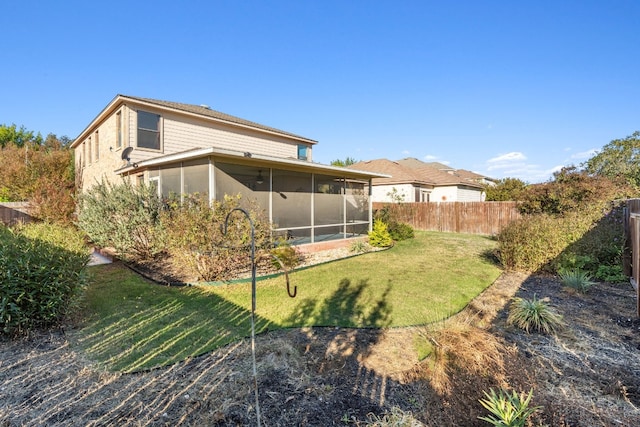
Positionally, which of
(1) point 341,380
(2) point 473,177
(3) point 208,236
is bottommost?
(1) point 341,380

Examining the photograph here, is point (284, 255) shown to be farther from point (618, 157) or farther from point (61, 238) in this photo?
point (618, 157)

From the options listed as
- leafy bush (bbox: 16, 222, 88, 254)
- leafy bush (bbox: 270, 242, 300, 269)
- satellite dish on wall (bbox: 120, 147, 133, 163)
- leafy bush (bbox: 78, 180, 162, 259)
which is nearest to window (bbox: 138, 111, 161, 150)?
satellite dish on wall (bbox: 120, 147, 133, 163)

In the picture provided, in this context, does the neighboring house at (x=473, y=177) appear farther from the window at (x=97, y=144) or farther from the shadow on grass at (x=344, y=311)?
the window at (x=97, y=144)

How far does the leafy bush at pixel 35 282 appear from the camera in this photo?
373 cm

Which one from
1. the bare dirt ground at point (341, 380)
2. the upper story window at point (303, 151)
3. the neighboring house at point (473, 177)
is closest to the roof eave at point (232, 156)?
the bare dirt ground at point (341, 380)

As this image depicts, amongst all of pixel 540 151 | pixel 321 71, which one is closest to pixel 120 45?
pixel 321 71

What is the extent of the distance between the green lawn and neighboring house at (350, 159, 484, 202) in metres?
14.7

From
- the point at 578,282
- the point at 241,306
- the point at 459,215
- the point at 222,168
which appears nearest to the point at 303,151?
the point at 459,215

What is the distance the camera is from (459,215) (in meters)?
18.4

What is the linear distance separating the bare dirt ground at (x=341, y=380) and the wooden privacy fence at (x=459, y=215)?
532 inches

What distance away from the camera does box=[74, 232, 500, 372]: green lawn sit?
3.77 meters

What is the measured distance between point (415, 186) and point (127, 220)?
64.4 feet

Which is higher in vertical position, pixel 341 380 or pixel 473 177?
pixel 473 177

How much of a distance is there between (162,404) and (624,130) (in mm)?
33672
